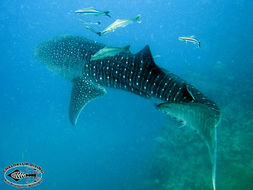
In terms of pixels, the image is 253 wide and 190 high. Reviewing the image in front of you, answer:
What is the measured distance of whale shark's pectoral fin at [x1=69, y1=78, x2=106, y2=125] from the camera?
4781mm

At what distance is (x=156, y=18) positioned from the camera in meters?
131

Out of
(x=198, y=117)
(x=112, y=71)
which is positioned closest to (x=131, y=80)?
(x=112, y=71)

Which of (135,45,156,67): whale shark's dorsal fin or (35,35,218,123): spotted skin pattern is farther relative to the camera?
(135,45,156,67): whale shark's dorsal fin

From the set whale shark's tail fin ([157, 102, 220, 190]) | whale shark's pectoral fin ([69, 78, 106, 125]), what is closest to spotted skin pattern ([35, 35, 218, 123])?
whale shark's pectoral fin ([69, 78, 106, 125])

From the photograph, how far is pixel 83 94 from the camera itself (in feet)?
16.0

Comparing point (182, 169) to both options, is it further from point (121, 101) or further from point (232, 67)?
point (232, 67)

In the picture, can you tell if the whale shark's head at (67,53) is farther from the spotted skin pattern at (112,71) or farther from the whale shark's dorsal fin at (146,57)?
the whale shark's dorsal fin at (146,57)

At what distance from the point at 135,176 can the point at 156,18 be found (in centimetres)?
13435

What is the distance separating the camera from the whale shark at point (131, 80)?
144 centimetres

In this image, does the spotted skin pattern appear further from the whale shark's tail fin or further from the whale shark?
the whale shark's tail fin

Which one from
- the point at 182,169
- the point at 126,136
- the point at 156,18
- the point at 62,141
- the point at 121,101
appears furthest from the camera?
the point at 156,18

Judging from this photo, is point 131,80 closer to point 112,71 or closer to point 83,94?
point 112,71

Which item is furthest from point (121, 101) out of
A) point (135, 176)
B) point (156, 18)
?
point (156, 18)

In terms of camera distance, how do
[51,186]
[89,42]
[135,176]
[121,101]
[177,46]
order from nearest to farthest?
[89,42]
[135,176]
[51,186]
[121,101]
[177,46]
